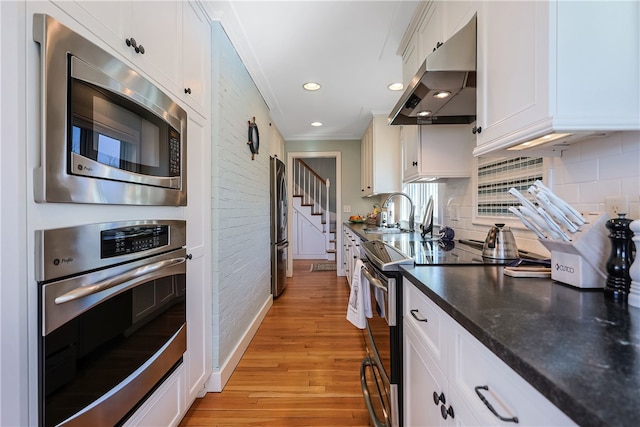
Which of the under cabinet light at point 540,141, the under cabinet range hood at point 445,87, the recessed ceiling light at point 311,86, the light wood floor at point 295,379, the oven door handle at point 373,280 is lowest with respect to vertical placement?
the light wood floor at point 295,379

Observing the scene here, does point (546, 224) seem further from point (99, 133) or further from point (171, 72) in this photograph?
point (171, 72)

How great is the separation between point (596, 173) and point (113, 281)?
66.7 inches

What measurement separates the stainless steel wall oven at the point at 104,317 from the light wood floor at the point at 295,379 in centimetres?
62

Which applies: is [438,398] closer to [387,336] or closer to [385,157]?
[387,336]

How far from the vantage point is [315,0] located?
175cm

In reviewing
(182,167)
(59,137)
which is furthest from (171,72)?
(59,137)

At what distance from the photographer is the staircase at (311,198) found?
7.25 m

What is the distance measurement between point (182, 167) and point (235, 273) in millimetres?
1038

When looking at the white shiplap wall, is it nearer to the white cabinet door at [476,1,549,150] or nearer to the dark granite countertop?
the dark granite countertop

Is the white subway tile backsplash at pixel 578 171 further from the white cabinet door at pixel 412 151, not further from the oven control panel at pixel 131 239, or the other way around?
the oven control panel at pixel 131 239

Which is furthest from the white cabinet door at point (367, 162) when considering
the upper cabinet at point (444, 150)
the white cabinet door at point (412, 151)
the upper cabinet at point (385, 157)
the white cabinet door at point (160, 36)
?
the white cabinet door at point (160, 36)

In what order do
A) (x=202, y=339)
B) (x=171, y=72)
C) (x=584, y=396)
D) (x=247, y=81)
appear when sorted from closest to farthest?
(x=584, y=396)
(x=171, y=72)
(x=202, y=339)
(x=247, y=81)

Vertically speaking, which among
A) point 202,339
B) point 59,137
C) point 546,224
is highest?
point 59,137

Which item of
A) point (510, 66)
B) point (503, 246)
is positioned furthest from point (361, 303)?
point (510, 66)
